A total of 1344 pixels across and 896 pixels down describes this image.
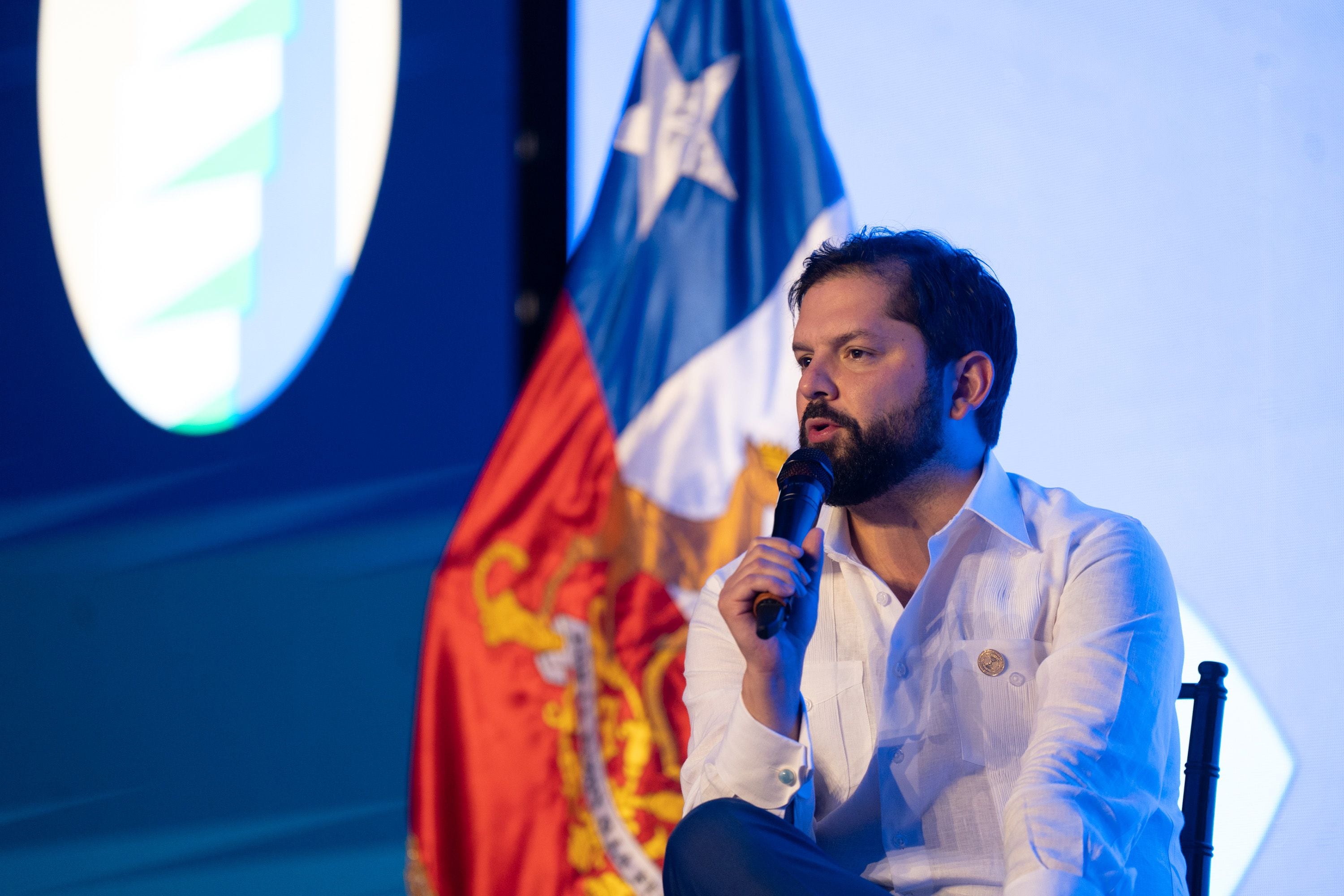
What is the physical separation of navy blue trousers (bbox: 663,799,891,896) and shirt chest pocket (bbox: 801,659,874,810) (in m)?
0.22

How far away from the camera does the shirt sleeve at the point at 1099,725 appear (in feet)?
3.56

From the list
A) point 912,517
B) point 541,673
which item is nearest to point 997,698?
point 912,517

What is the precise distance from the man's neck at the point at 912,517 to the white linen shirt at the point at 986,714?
39mm

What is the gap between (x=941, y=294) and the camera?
4.94 ft

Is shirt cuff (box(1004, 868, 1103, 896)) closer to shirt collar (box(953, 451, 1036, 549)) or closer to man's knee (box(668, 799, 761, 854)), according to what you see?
man's knee (box(668, 799, 761, 854))

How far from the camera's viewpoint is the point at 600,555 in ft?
7.17

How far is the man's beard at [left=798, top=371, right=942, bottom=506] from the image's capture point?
1.41 metres

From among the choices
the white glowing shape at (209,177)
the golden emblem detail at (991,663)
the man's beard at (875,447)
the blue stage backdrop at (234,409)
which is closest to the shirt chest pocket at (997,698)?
the golden emblem detail at (991,663)

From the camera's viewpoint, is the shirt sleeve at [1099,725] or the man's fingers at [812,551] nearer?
the shirt sleeve at [1099,725]

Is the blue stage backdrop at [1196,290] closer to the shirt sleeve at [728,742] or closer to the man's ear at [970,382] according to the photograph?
the man's ear at [970,382]

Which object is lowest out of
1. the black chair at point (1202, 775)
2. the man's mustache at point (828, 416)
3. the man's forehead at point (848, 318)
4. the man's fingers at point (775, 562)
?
the black chair at point (1202, 775)

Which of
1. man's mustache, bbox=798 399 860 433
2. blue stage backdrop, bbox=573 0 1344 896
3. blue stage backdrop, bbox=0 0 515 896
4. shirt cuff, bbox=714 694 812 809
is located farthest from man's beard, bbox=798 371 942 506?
blue stage backdrop, bbox=0 0 515 896

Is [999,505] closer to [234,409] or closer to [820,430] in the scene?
[820,430]

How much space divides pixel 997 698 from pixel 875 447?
1.03 ft
